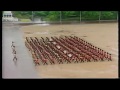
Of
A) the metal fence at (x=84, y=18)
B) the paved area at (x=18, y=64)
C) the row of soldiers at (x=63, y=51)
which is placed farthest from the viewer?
the metal fence at (x=84, y=18)

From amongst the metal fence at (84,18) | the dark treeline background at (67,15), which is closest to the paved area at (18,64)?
the dark treeline background at (67,15)

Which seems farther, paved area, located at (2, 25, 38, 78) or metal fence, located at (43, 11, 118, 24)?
metal fence, located at (43, 11, 118, 24)

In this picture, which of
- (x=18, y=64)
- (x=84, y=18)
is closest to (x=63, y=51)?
(x=18, y=64)

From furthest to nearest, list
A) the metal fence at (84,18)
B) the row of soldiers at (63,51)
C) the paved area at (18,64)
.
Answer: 1. the metal fence at (84,18)
2. the row of soldiers at (63,51)
3. the paved area at (18,64)

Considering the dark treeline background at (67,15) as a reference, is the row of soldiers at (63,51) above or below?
below

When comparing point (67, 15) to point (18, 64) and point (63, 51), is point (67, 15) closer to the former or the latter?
point (63, 51)

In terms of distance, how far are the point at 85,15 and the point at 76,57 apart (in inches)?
318

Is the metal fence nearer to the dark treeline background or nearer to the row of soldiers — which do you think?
the dark treeline background

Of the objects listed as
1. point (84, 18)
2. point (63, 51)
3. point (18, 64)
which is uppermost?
point (84, 18)

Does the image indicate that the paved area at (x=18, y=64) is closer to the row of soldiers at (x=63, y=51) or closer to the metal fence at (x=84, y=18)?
the row of soldiers at (x=63, y=51)

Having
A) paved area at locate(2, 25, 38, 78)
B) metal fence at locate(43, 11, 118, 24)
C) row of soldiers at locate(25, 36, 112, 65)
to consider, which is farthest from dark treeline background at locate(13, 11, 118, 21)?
paved area at locate(2, 25, 38, 78)
